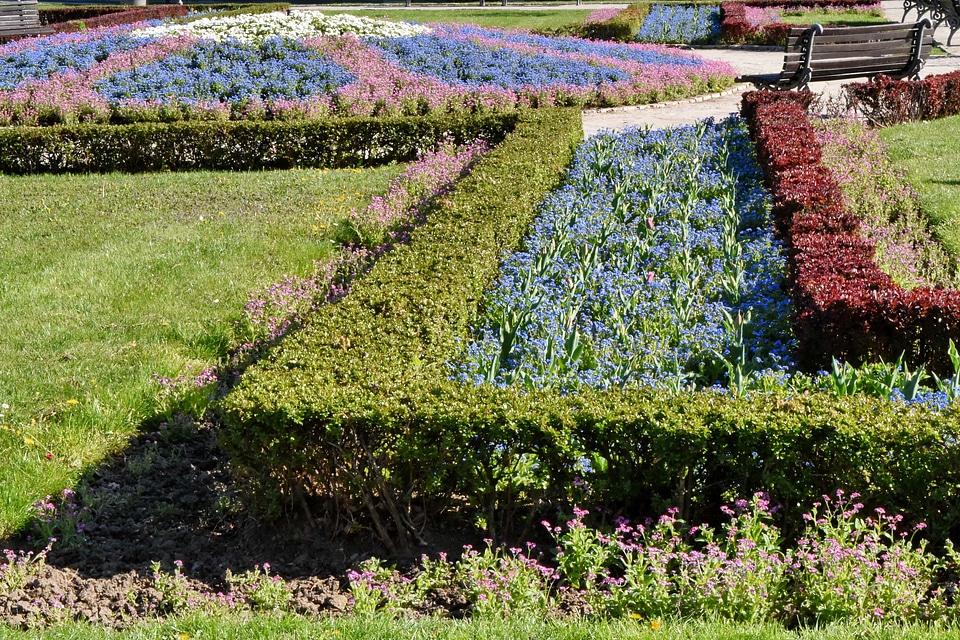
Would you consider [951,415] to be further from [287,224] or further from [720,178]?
[287,224]

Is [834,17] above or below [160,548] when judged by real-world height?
above

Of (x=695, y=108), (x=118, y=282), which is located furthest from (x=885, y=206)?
(x=695, y=108)

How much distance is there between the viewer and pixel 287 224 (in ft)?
31.6

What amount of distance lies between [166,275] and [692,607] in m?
5.90

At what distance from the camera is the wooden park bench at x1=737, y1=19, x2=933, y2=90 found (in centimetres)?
1332

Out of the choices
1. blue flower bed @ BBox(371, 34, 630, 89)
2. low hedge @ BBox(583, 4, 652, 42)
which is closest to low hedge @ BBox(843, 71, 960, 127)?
blue flower bed @ BBox(371, 34, 630, 89)

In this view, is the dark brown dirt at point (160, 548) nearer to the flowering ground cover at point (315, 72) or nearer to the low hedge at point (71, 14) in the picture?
the flowering ground cover at point (315, 72)

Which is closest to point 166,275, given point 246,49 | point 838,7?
point 246,49

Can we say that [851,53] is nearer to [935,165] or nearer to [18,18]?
[935,165]

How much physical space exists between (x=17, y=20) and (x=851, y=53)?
62.1 feet

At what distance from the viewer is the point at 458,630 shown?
3441 millimetres

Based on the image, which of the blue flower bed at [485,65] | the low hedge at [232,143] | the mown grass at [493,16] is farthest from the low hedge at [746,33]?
the low hedge at [232,143]

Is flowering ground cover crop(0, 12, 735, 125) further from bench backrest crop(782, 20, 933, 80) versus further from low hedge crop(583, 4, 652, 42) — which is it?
low hedge crop(583, 4, 652, 42)

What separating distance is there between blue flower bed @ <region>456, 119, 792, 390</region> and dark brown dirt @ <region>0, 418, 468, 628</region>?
1260mm
